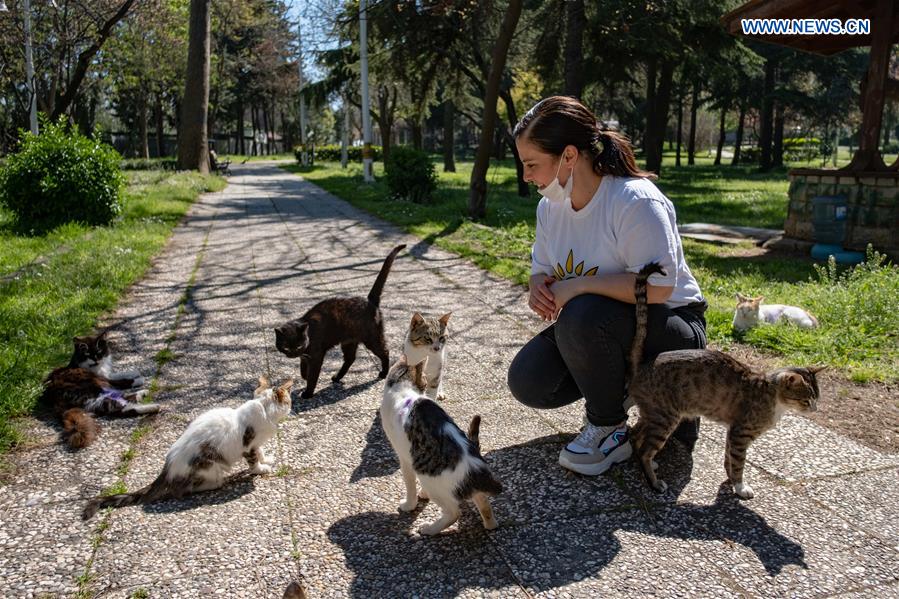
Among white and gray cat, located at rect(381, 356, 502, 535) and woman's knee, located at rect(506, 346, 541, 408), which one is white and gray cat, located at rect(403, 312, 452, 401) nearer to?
woman's knee, located at rect(506, 346, 541, 408)

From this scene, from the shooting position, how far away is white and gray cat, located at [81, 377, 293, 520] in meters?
3.02

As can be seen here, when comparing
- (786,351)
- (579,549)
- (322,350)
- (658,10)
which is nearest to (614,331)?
(579,549)

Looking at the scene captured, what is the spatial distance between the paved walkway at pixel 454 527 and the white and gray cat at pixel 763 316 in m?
1.75

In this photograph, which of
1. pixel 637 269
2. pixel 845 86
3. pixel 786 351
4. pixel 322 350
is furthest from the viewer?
pixel 845 86

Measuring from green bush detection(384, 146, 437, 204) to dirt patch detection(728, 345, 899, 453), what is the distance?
1165 cm

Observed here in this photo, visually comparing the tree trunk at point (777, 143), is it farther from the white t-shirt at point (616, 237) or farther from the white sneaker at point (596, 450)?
the white sneaker at point (596, 450)

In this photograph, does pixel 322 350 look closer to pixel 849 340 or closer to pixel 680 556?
pixel 680 556

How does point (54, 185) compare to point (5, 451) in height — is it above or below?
above

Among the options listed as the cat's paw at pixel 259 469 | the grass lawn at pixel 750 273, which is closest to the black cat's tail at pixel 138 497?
the cat's paw at pixel 259 469

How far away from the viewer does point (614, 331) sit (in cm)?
303

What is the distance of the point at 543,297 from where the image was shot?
325cm

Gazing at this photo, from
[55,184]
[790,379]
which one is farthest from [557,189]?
[55,184]

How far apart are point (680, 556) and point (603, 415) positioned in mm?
770

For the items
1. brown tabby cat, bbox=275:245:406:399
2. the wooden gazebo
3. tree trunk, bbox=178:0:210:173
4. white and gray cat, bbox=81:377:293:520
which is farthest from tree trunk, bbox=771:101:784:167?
white and gray cat, bbox=81:377:293:520
